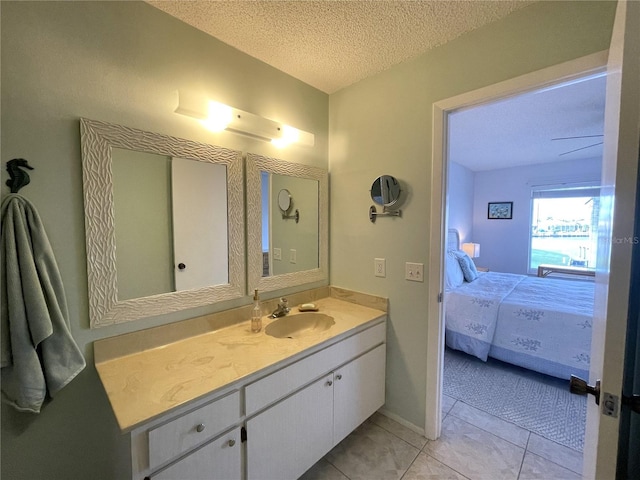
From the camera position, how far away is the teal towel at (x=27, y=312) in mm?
914

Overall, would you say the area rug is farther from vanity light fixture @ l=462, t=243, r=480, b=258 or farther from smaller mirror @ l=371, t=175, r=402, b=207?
vanity light fixture @ l=462, t=243, r=480, b=258

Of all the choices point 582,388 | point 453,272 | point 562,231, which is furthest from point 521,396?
point 562,231

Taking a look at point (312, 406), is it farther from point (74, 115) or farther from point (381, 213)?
point (74, 115)

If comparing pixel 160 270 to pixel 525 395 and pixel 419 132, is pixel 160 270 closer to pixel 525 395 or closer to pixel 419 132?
pixel 419 132

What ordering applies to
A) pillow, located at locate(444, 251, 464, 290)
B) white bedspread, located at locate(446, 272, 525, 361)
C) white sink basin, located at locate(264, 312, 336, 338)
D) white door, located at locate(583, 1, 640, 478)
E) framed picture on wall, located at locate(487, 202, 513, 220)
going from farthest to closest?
framed picture on wall, located at locate(487, 202, 513, 220) < pillow, located at locate(444, 251, 464, 290) < white bedspread, located at locate(446, 272, 525, 361) < white sink basin, located at locate(264, 312, 336, 338) < white door, located at locate(583, 1, 640, 478)

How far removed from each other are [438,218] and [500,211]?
173 inches

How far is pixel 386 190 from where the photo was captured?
1726 millimetres

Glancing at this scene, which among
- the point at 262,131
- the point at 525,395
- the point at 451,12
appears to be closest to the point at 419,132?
the point at 451,12

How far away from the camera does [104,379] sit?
1.04m

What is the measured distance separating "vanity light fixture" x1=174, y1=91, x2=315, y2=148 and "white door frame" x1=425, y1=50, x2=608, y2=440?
2.66ft

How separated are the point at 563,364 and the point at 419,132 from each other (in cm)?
224

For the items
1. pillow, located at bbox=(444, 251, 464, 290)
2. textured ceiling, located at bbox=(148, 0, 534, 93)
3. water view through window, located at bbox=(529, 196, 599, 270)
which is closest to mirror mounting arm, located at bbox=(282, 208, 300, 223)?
textured ceiling, located at bbox=(148, 0, 534, 93)

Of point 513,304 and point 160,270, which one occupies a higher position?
point 160,270

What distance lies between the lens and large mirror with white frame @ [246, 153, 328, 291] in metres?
1.65
